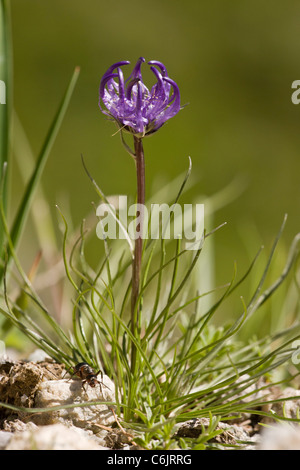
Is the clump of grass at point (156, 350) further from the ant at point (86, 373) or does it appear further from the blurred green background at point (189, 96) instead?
the blurred green background at point (189, 96)

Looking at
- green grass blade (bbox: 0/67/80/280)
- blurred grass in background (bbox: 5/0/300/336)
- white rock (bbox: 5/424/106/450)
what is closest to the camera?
white rock (bbox: 5/424/106/450)

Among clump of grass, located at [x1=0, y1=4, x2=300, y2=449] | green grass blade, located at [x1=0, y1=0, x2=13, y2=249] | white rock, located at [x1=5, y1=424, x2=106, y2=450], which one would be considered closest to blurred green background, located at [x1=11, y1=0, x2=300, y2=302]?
green grass blade, located at [x1=0, y1=0, x2=13, y2=249]

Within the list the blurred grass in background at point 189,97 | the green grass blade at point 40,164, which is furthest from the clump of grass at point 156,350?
the blurred grass in background at point 189,97

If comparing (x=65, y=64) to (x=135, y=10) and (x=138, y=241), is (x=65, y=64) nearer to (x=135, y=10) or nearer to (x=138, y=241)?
(x=135, y=10)

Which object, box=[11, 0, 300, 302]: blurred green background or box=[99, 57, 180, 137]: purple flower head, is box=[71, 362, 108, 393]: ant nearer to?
box=[99, 57, 180, 137]: purple flower head

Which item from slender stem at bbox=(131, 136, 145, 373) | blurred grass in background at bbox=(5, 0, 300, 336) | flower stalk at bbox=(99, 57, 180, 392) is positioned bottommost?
slender stem at bbox=(131, 136, 145, 373)
